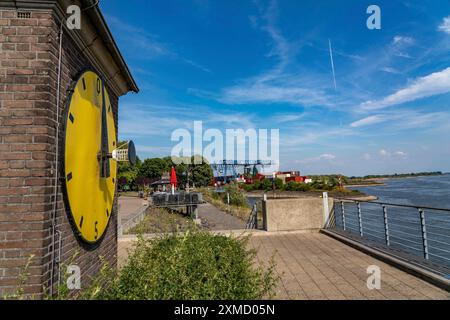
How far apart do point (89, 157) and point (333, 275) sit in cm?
430

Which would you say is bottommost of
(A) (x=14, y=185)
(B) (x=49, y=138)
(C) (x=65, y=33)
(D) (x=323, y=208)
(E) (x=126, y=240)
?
(E) (x=126, y=240)

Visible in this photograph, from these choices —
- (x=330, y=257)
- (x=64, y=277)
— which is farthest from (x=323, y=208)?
(x=64, y=277)

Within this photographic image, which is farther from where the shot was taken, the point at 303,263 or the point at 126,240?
the point at 126,240

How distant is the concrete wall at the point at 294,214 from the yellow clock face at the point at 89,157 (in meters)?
5.53

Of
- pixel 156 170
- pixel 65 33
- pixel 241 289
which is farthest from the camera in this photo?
pixel 156 170

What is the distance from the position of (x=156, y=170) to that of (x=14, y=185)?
7936 cm

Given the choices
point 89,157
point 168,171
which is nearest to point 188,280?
point 89,157

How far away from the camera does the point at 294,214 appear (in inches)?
366

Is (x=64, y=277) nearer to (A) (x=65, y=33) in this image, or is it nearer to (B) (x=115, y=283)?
(B) (x=115, y=283)

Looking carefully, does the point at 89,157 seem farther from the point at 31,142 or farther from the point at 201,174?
the point at 201,174

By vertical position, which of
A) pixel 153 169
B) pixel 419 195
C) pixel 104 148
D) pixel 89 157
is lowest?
pixel 419 195

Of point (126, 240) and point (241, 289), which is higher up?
point (241, 289)

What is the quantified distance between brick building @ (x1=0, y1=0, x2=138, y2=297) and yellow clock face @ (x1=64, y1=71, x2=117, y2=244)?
0.24 metres
